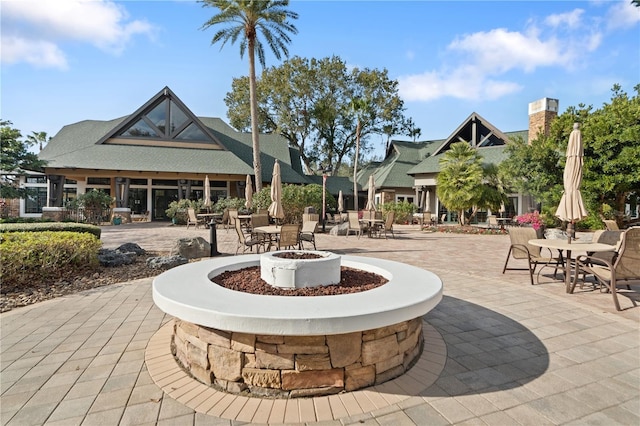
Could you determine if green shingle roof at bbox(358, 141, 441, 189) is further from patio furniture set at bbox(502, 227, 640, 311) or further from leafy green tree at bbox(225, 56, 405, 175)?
patio furniture set at bbox(502, 227, 640, 311)

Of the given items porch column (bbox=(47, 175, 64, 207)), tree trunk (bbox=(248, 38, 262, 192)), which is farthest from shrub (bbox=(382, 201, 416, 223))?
porch column (bbox=(47, 175, 64, 207))

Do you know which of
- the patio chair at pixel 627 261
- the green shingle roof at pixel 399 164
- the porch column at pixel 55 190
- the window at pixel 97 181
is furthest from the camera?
the green shingle roof at pixel 399 164

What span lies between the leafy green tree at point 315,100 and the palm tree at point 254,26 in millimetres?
12360

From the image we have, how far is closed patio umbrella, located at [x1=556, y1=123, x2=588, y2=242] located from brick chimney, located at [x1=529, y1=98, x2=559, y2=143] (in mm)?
12789

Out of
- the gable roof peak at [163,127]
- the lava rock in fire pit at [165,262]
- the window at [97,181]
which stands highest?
the gable roof peak at [163,127]

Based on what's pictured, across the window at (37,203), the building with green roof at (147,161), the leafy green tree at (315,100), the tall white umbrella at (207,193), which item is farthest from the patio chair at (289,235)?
the window at (37,203)

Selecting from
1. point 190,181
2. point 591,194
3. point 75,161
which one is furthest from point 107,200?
point 591,194

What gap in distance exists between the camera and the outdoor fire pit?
2.12 metres

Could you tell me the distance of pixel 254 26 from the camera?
631 inches

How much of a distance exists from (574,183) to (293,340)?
18.6ft

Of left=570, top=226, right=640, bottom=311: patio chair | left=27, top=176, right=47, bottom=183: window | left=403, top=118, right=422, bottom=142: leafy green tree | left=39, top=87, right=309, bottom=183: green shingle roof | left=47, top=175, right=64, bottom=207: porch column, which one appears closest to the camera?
left=570, top=226, right=640, bottom=311: patio chair

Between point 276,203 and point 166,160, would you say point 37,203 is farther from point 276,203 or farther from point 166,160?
point 276,203

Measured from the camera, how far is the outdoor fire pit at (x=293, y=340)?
212 centimetres

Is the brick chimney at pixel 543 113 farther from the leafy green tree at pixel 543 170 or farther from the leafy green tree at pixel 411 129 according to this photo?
the leafy green tree at pixel 411 129
